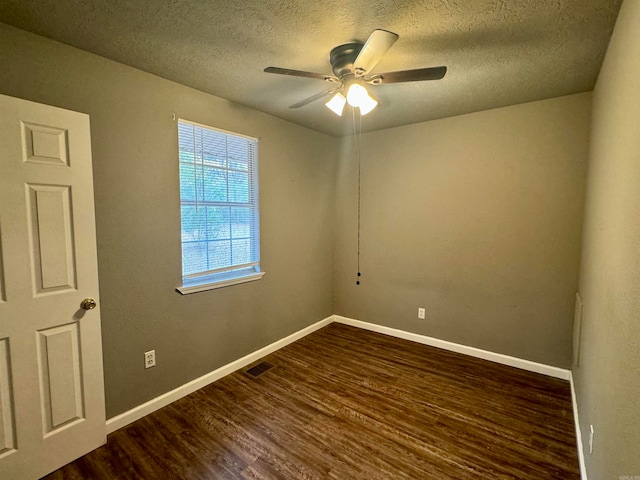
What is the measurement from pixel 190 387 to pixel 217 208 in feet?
4.97

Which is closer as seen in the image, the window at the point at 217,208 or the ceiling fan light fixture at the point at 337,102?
the ceiling fan light fixture at the point at 337,102

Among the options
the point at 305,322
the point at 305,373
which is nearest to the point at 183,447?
the point at 305,373

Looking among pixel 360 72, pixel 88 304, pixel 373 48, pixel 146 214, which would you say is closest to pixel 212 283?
pixel 146 214

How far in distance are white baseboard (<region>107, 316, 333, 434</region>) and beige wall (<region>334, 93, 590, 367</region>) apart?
1.20 metres

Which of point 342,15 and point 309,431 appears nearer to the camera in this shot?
point 342,15

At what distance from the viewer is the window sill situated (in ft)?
7.87

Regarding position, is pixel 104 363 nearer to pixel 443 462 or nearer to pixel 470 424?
pixel 443 462

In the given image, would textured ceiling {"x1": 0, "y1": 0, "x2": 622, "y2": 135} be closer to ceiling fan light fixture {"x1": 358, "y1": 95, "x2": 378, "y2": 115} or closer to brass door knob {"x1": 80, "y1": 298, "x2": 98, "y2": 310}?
ceiling fan light fixture {"x1": 358, "y1": 95, "x2": 378, "y2": 115}

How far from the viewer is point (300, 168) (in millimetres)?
3412

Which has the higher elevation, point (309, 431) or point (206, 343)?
point (206, 343)

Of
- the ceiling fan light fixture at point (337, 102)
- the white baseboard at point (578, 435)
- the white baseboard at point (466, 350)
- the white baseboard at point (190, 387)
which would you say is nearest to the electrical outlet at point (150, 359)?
the white baseboard at point (190, 387)

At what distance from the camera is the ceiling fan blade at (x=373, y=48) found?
4.53 feet

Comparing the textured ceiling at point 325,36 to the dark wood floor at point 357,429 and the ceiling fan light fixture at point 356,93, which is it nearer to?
the ceiling fan light fixture at point 356,93

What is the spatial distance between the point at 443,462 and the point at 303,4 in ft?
8.54
